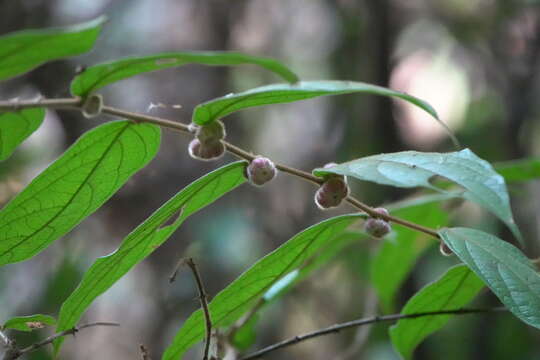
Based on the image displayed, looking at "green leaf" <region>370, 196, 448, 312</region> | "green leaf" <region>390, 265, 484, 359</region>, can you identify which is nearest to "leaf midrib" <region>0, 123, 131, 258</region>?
"green leaf" <region>390, 265, 484, 359</region>

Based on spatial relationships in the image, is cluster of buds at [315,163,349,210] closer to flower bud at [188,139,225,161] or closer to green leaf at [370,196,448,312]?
flower bud at [188,139,225,161]

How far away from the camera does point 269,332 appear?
1938mm

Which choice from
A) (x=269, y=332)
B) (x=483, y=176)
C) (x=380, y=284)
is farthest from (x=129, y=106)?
(x=483, y=176)

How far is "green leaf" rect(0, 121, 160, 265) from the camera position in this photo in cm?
61

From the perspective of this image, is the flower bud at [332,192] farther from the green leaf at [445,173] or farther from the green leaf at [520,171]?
the green leaf at [520,171]

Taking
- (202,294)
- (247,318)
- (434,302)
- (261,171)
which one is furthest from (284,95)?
(247,318)

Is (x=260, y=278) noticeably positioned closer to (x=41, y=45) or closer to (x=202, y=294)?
(x=202, y=294)

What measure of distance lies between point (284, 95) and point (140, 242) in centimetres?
21

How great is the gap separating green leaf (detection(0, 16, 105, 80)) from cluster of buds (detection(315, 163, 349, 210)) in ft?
0.78

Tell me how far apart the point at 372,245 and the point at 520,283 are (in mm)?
1099

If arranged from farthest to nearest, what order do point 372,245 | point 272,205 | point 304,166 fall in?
point 304,166, point 272,205, point 372,245

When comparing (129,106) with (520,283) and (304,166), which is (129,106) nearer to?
(304,166)

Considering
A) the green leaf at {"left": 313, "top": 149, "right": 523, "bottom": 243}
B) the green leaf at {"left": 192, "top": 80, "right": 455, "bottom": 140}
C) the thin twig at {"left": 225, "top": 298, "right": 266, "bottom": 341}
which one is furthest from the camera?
the thin twig at {"left": 225, "top": 298, "right": 266, "bottom": 341}

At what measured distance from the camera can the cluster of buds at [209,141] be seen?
1.99ft
